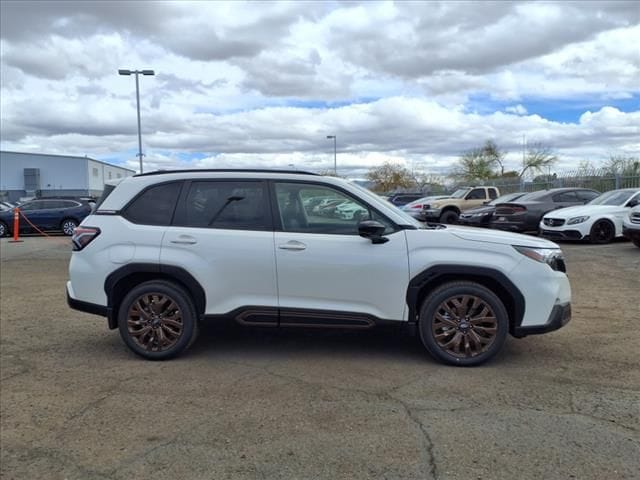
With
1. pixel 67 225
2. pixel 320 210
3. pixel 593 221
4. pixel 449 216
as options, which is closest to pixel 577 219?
pixel 593 221

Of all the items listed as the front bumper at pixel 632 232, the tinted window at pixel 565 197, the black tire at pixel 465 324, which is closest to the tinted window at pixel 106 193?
the black tire at pixel 465 324

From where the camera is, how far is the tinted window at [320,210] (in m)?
5.05

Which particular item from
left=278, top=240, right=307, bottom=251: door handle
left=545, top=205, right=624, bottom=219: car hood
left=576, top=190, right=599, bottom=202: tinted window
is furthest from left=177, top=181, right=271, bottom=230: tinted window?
left=576, top=190, right=599, bottom=202: tinted window

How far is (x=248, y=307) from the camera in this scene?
507cm

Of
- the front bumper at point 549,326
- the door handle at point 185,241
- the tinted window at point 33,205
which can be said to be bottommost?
the front bumper at point 549,326

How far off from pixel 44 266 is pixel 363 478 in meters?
11.0

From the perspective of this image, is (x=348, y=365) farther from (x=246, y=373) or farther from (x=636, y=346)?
(x=636, y=346)

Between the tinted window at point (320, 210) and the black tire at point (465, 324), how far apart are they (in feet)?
2.49

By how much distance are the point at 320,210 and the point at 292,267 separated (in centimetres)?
60

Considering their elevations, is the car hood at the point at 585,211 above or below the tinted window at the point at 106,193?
below

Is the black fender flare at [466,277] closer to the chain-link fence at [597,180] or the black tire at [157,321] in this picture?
the black tire at [157,321]

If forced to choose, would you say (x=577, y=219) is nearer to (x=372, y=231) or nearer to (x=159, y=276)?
(x=372, y=231)

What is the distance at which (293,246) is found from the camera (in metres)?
4.97

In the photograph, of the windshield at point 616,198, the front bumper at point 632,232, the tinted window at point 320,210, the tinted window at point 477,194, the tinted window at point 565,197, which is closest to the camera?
the tinted window at point 320,210
